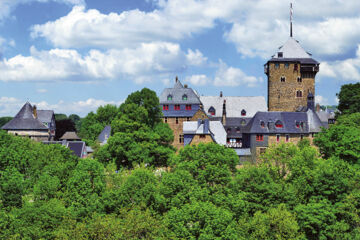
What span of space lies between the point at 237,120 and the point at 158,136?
23.9m

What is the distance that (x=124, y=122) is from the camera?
199 ft

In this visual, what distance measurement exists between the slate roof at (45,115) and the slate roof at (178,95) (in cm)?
2976

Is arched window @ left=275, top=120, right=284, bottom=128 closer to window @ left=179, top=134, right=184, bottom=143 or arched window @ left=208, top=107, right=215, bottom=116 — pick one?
window @ left=179, top=134, right=184, bottom=143

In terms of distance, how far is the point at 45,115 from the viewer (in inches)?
3701

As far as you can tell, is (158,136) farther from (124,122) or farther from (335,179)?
(335,179)

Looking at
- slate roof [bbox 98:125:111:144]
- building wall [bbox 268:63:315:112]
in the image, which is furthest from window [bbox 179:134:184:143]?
slate roof [bbox 98:125:111:144]

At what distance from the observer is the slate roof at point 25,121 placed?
8156cm

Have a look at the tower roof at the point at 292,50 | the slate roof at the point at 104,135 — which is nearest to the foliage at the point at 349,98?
the tower roof at the point at 292,50

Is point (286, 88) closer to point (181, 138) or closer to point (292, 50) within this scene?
point (292, 50)

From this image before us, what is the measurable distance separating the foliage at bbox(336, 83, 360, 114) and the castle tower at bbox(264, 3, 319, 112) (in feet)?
16.8

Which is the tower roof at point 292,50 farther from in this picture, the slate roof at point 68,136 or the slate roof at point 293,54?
the slate roof at point 68,136

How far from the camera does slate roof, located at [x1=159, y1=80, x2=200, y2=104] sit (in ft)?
251

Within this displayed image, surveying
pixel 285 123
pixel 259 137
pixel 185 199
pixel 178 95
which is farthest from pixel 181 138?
pixel 185 199

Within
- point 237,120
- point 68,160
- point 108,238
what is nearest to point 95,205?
point 108,238
